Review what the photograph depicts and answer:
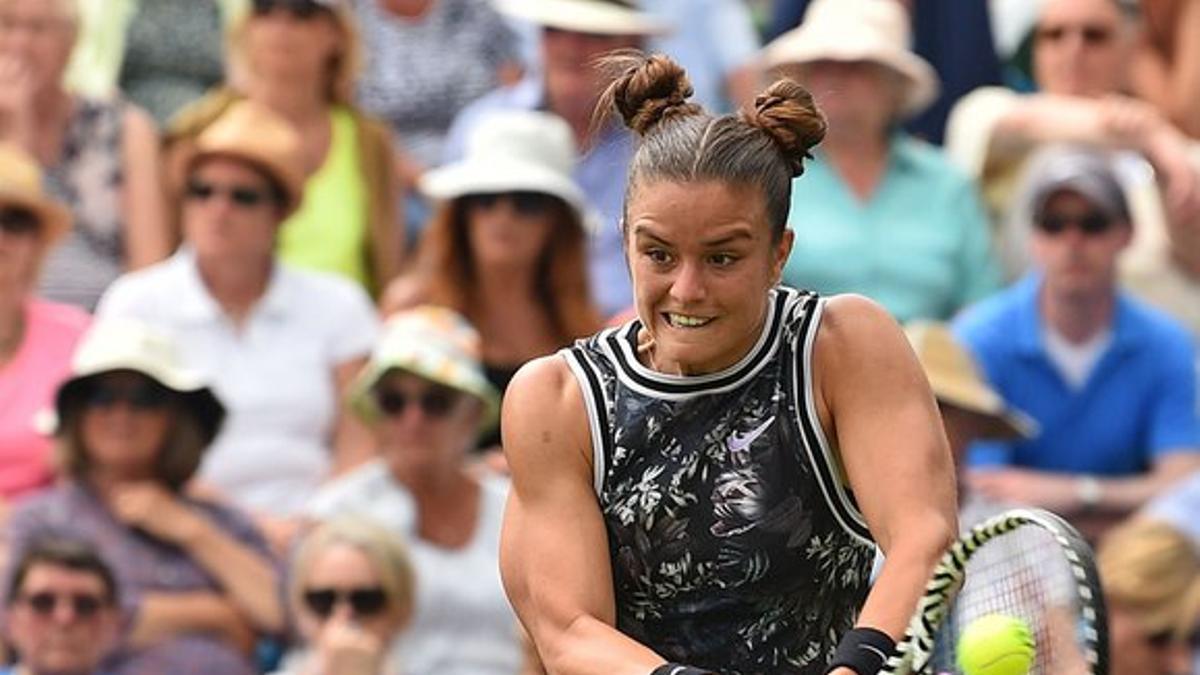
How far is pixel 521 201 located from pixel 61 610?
204 centimetres

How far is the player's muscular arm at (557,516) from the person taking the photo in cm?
480

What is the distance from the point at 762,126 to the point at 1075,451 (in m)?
4.61

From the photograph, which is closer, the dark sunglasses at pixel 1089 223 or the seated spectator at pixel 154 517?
the seated spectator at pixel 154 517

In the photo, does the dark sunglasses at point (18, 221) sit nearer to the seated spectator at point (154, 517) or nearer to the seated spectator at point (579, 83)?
the seated spectator at point (154, 517)

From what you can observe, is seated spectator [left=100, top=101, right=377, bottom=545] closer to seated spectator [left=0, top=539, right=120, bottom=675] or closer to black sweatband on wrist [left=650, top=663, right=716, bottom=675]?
seated spectator [left=0, top=539, right=120, bottom=675]

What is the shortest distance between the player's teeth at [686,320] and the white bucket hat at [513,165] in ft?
15.0

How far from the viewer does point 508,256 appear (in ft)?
30.1

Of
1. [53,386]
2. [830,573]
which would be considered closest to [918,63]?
[53,386]

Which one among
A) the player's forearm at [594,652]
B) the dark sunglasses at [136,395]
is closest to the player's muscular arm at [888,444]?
the player's forearm at [594,652]

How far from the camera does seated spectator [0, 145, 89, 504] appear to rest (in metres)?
8.56

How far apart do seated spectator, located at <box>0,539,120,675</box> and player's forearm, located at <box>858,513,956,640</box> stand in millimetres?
3621

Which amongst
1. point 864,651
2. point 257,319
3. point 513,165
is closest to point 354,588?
point 257,319

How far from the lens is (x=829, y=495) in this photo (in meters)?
4.79

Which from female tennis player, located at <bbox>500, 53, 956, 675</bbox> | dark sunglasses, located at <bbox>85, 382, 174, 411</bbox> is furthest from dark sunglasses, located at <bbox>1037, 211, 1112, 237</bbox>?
female tennis player, located at <bbox>500, 53, 956, 675</bbox>
